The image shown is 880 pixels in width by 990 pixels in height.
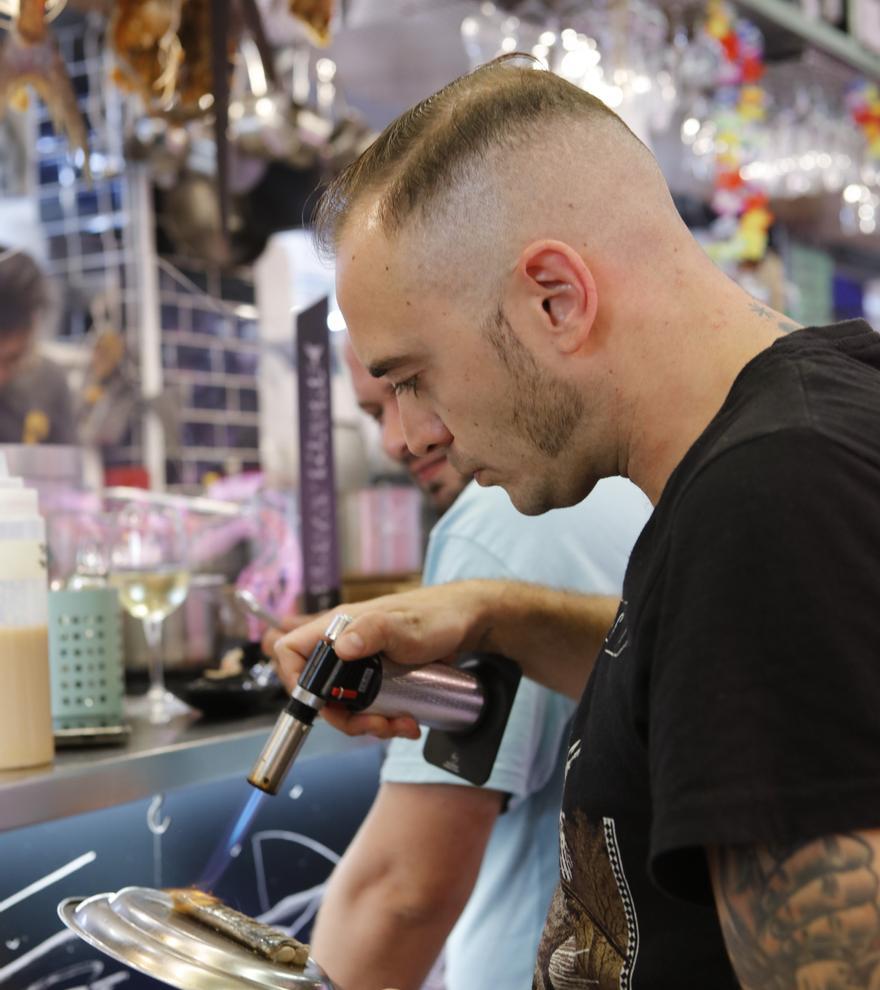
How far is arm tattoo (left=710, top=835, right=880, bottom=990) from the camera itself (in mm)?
695

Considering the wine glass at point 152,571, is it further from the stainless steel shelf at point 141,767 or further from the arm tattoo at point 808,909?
the arm tattoo at point 808,909

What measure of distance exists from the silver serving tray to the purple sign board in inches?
41.4

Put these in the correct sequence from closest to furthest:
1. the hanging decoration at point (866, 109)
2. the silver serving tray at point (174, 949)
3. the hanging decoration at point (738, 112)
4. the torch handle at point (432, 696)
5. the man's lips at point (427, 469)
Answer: the silver serving tray at point (174, 949) < the torch handle at point (432, 696) < the man's lips at point (427, 469) < the hanging decoration at point (738, 112) < the hanging decoration at point (866, 109)

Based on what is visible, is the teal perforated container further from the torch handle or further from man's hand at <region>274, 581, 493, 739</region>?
the torch handle

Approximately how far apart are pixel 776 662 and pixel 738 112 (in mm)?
3396

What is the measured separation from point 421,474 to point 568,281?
1.12 m

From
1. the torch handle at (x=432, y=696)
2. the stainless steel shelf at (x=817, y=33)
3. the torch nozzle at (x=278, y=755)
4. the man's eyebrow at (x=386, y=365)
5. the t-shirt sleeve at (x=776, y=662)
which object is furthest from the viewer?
the stainless steel shelf at (x=817, y=33)

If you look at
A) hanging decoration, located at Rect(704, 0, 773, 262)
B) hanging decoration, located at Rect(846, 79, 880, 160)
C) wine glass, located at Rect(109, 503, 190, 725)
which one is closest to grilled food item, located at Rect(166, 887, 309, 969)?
wine glass, located at Rect(109, 503, 190, 725)

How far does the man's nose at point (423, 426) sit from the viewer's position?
1.03 meters

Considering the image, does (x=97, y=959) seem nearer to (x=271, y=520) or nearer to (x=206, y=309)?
(x=271, y=520)

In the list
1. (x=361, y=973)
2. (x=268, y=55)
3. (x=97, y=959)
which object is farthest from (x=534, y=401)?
(x=268, y=55)

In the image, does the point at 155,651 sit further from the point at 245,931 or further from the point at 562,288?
the point at 562,288

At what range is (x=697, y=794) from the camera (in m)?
0.71

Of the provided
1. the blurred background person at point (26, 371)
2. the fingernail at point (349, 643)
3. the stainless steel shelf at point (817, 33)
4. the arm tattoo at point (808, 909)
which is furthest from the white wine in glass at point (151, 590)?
the stainless steel shelf at point (817, 33)
